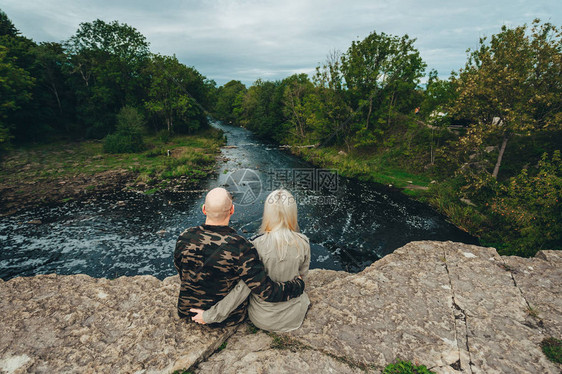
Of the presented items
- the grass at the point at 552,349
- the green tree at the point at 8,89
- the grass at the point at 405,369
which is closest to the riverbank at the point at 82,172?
the green tree at the point at 8,89

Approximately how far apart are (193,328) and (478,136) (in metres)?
15.7

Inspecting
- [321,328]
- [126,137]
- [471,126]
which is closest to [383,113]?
[471,126]

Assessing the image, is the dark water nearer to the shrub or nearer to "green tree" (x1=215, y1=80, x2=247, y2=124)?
the shrub

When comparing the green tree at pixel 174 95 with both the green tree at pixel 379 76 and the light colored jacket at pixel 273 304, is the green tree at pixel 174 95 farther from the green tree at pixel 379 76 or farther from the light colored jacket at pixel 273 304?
the light colored jacket at pixel 273 304

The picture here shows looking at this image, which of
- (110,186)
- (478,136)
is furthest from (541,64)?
(110,186)

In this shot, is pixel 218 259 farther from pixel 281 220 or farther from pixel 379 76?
pixel 379 76

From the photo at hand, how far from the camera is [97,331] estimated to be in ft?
11.0

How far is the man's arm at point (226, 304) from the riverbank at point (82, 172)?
15300mm

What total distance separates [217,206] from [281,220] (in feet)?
2.52

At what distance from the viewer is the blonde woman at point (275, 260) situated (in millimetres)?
2725

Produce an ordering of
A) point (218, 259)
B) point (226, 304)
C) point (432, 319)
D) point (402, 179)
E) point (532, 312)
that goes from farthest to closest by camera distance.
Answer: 1. point (402, 179)
2. point (532, 312)
3. point (432, 319)
4. point (226, 304)
5. point (218, 259)

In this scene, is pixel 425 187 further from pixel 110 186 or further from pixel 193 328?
pixel 110 186

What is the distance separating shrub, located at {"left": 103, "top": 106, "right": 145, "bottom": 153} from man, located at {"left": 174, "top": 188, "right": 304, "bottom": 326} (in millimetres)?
28536

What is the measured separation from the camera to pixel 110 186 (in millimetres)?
16219
